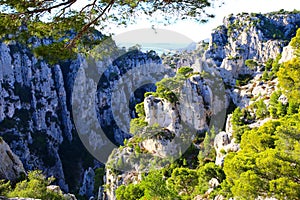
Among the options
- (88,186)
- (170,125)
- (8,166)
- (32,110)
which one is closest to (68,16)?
(8,166)

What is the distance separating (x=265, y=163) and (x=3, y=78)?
63.7 meters

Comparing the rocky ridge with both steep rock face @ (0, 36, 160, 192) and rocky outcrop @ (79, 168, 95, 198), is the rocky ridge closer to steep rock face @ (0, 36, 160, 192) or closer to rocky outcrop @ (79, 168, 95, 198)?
rocky outcrop @ (79, 168, 95, 198)

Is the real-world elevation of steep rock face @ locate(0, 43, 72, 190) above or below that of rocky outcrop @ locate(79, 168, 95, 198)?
above

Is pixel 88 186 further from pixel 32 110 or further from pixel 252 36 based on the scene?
pixel 252 36

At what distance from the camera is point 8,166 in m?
26.6

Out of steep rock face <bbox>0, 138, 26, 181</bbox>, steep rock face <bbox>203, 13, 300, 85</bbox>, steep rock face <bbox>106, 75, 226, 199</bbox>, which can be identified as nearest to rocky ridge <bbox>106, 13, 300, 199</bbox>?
steep rock face <bbox>203, 13, 300, 85</bbox>

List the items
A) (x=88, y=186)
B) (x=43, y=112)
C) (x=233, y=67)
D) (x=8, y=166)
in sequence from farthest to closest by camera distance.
A: (x=43, y=112) < (x=233, y=67) < (x=88, y=186) < (x=8, y=166)

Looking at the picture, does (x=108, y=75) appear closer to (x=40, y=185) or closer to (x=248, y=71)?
(x=248, y=71)

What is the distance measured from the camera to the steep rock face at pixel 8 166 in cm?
2570

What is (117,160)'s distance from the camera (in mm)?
35500

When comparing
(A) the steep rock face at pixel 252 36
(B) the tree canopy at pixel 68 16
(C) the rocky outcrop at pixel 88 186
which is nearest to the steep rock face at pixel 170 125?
(C) the rocky outcrop at pixel 88 186

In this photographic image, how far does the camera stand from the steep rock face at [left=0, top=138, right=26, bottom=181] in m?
25.7

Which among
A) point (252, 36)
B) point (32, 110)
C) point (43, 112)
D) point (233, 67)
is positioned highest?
point (252, 36)

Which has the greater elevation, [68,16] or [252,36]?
[252,36]
